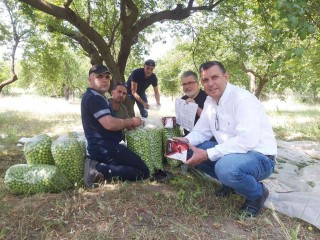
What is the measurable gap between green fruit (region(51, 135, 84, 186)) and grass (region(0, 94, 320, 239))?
0.81 feet

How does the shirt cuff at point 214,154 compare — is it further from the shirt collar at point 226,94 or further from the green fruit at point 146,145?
the green fruit at point 146,145

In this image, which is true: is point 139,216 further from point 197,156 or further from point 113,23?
point 113,23

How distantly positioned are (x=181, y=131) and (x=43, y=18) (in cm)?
492

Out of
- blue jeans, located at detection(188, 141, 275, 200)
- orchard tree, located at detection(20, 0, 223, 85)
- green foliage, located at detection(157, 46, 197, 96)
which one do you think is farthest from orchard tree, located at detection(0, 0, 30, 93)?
green foliage, located at detection(157, 46, 197, 96)

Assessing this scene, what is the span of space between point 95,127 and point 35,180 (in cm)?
90

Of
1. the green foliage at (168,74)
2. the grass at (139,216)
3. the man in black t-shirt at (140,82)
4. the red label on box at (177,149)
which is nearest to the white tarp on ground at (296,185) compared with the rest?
the grass at (139,216)

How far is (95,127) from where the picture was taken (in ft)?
11.9

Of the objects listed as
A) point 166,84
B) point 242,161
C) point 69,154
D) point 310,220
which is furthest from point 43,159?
point 166,84

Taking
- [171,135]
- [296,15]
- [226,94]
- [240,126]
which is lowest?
[171,135]

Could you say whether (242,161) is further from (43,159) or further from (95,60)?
(95,60)

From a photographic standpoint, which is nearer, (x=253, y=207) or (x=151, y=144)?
(x=253, y=207)

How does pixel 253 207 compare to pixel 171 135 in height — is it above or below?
below

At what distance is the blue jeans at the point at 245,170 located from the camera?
2789 mm

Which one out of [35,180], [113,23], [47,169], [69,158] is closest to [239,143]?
[69,158]
